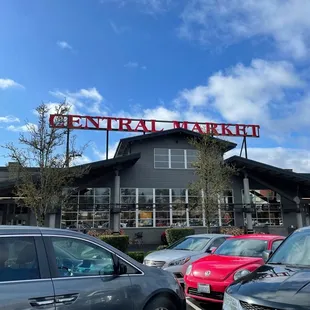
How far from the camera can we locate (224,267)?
21.9ft

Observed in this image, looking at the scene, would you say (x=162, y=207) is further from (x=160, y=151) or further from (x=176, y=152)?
(x=176, y=152)

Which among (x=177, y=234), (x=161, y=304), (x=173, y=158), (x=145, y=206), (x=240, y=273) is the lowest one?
(x=161, y=304)

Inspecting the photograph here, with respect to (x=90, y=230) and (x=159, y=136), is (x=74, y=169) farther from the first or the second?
(x=159, y=136)

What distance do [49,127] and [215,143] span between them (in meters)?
10.1

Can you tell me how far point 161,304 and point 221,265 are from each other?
2.68 metres

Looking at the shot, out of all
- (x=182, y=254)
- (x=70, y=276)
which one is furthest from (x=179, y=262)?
(x=70, y=276)

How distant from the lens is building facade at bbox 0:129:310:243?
851 inches

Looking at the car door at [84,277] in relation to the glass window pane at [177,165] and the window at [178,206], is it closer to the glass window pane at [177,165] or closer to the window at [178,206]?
the window at [178,206]

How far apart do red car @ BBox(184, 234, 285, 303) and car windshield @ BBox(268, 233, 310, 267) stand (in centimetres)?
133

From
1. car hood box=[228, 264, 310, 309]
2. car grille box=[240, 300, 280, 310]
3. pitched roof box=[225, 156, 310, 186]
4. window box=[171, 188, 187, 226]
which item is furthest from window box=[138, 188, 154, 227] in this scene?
car grille box=[240, 300, 280, 310]

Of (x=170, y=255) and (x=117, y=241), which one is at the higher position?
(x=117, y=241)

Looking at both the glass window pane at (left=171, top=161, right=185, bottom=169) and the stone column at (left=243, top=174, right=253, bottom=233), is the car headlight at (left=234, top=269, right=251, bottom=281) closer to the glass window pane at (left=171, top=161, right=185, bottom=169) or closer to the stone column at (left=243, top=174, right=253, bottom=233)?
the stone column at (left=243, top=174, right=253, bottom=233)

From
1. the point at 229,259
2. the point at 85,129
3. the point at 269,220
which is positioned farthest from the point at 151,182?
the point at 229,259

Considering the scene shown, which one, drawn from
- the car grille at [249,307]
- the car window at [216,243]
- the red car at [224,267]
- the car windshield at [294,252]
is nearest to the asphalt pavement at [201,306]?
the red car at [224,267]
